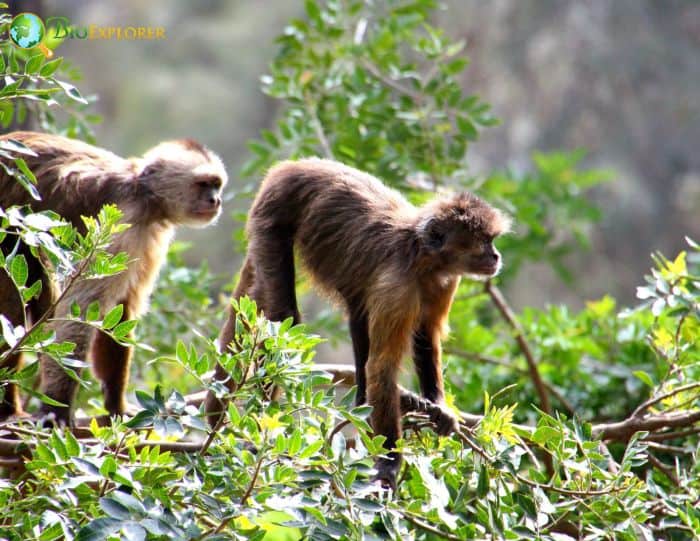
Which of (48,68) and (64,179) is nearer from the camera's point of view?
(48,68)

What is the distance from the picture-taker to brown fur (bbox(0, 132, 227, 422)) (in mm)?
4527

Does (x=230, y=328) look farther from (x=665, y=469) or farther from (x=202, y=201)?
(x=665, y=469)

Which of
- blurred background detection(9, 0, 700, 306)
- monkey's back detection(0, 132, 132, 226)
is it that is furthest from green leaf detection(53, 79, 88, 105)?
blurred background detection(9, 0, 700, 306)

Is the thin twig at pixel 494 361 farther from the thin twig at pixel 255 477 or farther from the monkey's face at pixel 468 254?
the thin twig at pixel 255 477

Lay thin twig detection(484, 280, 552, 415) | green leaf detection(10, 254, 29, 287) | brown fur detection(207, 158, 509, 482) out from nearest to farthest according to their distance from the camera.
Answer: green leaf detection(10, 254, 29, 287)
brown fur detection(207, 158, 509, 482)
thin twig detection(484, 280, 552, 415)

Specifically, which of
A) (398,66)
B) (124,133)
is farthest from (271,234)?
(124,133)

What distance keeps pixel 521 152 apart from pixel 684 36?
364 centimetres

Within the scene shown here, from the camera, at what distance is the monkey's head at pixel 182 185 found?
490 cm

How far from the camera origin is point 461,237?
425 centimetres

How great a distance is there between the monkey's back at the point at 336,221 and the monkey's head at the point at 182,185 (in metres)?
0.43

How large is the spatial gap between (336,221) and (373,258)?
289 millimetres

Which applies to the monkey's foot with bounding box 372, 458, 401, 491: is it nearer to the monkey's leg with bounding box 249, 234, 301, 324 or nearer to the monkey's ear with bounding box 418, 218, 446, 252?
the monkey's leg with bounding box 249, 234, 301, 324

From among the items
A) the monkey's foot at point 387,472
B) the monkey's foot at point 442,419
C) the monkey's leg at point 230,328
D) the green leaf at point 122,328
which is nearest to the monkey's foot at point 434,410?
the monkey's foot at point 442,419

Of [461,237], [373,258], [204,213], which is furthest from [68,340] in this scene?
[461,237]
